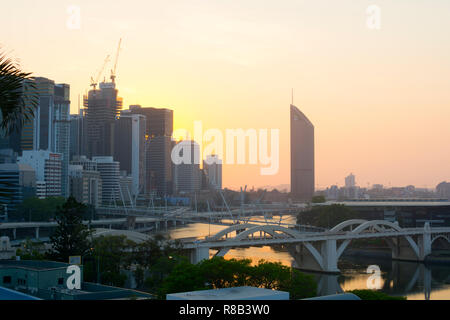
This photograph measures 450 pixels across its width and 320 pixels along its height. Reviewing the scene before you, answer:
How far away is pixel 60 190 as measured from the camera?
53562 mm

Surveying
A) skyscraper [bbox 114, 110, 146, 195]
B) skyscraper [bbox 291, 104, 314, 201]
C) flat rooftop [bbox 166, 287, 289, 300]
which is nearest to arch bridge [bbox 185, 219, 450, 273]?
flat rooftop [bbox 166, 287, 289, 300]

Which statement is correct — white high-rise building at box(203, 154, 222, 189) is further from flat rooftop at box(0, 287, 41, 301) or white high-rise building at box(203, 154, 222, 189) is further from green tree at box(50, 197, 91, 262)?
flat rooftop at box(0, 287, 41, 301)

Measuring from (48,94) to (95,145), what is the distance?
71.8 feet

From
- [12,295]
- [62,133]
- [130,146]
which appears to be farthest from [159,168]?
[12,295]

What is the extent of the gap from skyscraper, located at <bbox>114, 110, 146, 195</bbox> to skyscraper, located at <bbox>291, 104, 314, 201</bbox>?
2486cm

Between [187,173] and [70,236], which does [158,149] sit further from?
[70,236]

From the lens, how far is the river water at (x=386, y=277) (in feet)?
68.3

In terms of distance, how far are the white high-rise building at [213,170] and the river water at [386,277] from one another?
65020 millimetres

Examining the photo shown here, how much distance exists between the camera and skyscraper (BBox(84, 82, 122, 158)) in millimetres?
85375

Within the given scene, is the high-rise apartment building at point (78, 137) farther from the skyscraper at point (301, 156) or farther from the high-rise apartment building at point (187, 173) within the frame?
the skyscraper at point (301, 156)

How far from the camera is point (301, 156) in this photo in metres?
91.9

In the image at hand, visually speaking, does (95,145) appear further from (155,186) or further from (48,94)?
(48,94)

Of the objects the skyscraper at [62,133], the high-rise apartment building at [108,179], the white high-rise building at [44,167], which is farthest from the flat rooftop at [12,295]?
the high-rise apartment building at [108,179]
